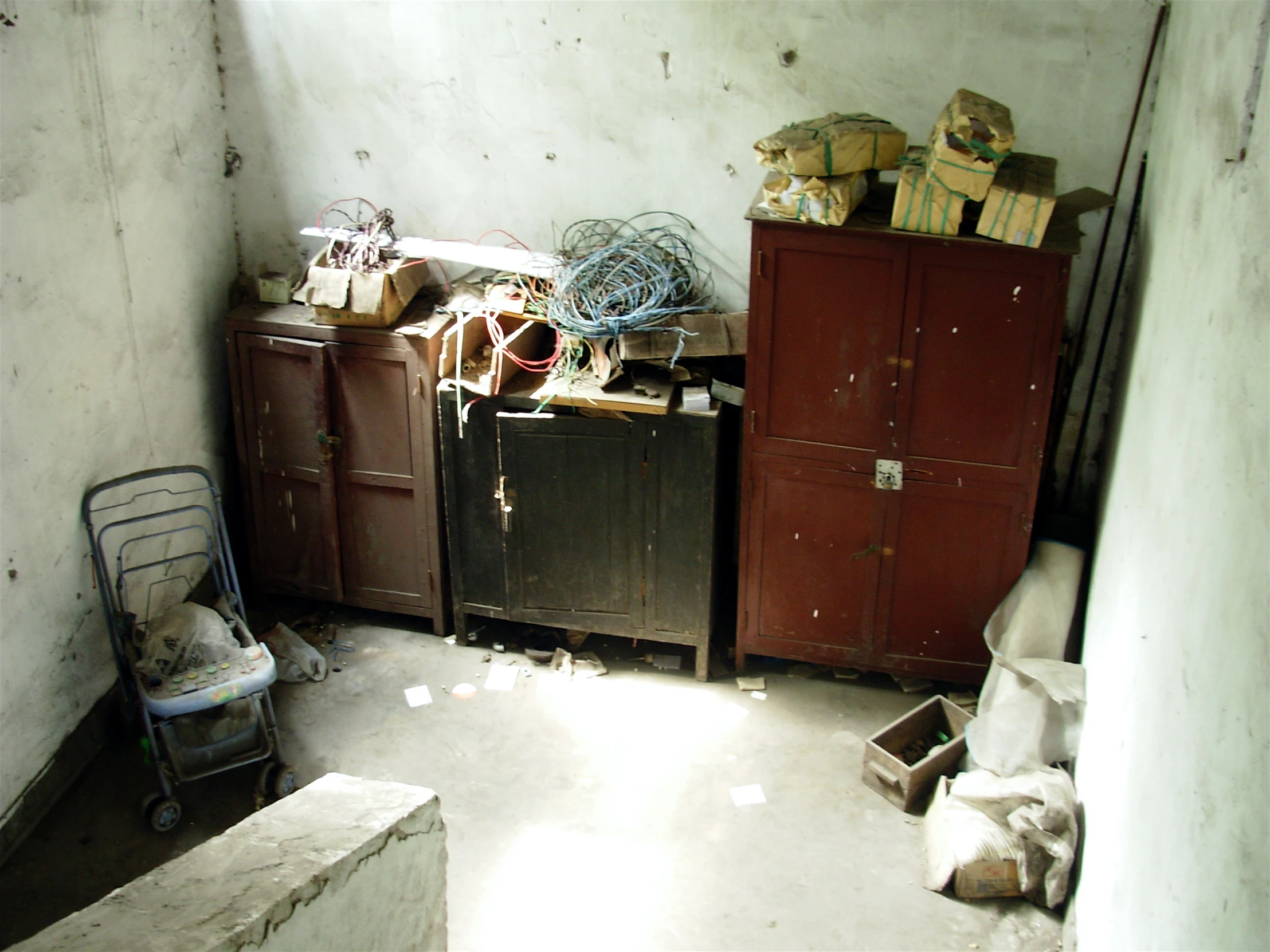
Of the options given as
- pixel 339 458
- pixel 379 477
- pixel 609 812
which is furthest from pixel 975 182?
pixel 339 458

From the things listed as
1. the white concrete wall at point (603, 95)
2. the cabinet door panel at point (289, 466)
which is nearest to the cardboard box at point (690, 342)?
the white concrete wall at point (603, 95)

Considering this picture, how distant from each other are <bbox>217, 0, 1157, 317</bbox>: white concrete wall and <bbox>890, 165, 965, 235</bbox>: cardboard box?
0.70 metres

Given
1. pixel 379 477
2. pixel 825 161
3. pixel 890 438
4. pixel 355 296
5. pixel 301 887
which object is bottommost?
pixel 379 477

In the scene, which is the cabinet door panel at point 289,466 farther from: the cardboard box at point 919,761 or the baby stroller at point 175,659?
the cardboard box at point 919,761

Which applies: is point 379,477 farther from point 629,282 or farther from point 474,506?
point 629,282

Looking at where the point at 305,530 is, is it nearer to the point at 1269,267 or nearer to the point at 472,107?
the point at 472,107

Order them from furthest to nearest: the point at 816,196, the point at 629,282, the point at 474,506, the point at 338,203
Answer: the point at 338,203, the point at 474,506, the point at 629,282, the point at 816,196

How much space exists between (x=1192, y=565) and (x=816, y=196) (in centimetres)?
191

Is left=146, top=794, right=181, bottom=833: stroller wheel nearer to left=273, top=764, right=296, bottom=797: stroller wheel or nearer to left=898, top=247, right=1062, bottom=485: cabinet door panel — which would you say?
left=273, top=764, right=296, bottom=797: stroller wheel

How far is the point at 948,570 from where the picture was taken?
14.7 feet

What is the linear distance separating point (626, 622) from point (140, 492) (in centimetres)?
218

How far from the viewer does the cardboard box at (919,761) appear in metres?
4.10

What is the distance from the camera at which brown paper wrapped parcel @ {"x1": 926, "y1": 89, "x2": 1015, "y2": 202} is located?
11.7ft

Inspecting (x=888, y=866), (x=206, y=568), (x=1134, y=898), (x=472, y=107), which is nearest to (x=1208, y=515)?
(x=1134, y=898)
